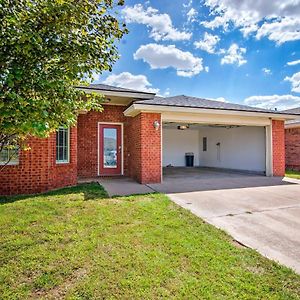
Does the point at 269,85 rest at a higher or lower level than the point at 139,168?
higher

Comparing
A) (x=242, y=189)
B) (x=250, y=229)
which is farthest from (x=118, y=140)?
(x=250, y=229)

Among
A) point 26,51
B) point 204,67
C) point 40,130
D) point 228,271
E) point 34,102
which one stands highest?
point 204,67

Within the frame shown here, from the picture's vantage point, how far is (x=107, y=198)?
21.1 feet

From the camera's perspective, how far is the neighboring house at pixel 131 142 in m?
7.38

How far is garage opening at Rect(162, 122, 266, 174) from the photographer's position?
13.3 meters

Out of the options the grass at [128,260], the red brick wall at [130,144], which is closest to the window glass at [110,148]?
the red brick wall at [130,144]

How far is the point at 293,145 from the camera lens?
1484 cm

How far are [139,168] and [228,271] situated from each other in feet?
22.0

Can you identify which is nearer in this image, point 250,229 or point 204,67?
point 250,229


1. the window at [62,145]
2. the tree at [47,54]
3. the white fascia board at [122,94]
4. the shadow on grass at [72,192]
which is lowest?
the shadow on grass at [72,192]

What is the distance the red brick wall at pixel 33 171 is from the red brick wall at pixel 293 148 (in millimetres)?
14179

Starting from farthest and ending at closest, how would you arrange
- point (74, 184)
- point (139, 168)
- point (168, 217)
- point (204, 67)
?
1. point (204, 67)
2. point (139, 168)
3. point (74, 184)
4. point (168, 217)

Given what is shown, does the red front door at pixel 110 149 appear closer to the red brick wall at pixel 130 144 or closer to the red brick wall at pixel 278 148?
the red brick wall at pixel 130 144

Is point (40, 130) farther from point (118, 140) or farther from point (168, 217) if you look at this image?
point (118, 140)
